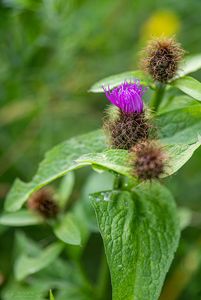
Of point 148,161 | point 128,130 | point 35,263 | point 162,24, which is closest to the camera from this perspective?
point 148,161

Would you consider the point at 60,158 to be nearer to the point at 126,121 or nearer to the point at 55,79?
the point at 126,121

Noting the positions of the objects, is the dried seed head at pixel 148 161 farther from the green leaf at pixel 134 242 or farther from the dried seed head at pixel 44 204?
the dried seed head at pixel 44 204

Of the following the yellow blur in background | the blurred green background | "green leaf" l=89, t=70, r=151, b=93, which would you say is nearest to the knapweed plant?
"green leaf" l=89, t=70, r=151, b=93

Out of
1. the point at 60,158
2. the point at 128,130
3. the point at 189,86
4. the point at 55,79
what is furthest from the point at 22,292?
the point at 55,79

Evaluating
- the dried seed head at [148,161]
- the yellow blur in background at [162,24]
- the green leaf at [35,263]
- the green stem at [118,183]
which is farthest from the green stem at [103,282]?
the yellow blur in background at [162,24]

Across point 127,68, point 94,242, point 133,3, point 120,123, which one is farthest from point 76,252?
point 133,3
